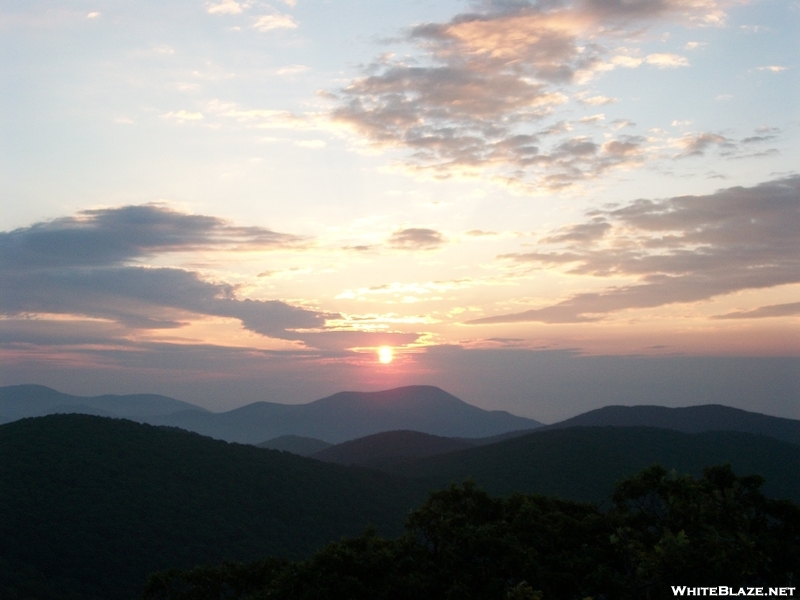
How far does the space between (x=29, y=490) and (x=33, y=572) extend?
23068 millimetres

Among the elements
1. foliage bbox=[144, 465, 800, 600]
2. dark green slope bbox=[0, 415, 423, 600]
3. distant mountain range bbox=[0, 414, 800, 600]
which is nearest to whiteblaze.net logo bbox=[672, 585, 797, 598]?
foliage bbox=[144, 465, 800, 600]

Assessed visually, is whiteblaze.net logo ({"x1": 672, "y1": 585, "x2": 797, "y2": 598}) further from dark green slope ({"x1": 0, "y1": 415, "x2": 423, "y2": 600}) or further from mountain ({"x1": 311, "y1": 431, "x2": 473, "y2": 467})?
mountain ({"x1": 311, "y1": 431, "x2": 473, "y2": 467})

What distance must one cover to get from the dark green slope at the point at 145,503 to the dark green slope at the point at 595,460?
2354cm

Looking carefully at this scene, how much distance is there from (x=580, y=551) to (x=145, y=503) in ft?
246

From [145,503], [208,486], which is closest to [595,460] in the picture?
[208,486]

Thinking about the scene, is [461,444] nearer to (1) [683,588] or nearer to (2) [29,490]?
(2) [29,490]

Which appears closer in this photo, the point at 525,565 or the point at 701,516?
the point at 701,516

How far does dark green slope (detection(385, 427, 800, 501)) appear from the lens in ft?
399

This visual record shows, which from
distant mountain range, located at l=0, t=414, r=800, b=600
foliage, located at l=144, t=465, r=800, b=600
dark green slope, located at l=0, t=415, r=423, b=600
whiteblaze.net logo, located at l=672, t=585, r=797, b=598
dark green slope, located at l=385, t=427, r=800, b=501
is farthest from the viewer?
dark green slope, located at l=385, t=427, r=800, b=501

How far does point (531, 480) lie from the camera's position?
12250 centimetres

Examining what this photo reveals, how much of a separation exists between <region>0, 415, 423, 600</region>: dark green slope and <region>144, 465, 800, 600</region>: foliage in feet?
144

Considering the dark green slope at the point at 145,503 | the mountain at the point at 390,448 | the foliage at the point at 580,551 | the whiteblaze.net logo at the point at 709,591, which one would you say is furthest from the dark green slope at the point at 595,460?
the whiteblaze.net logo at the point at 709,591

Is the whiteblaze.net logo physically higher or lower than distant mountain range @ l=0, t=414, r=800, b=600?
higher

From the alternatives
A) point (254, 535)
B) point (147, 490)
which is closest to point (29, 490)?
point (147, 490)
